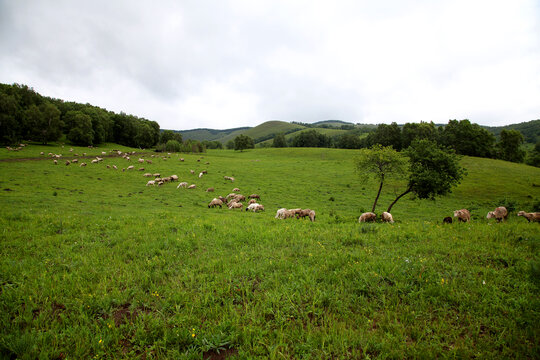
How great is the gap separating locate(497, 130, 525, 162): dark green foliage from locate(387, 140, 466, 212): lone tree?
85.4m

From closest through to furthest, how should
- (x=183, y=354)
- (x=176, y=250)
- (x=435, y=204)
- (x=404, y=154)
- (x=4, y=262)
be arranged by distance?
(x=183, y=354) → (x=4, y=262) → (x=176, y=250) → (x=404, y=154) → (x=435, y=204)

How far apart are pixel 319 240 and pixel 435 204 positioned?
2698 cm

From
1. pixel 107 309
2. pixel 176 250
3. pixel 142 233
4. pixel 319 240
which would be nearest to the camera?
pixel 107 309

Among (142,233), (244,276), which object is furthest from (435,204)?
(142,233)

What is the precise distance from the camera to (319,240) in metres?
8.15

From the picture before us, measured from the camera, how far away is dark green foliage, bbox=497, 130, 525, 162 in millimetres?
72494

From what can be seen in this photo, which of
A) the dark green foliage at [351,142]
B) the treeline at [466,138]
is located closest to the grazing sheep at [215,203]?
the treeline at [466,138]

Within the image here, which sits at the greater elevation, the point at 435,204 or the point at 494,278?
the point at 494,278

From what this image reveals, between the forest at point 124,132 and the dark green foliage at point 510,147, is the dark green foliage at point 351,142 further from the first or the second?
the dark green foliage at point 510,147

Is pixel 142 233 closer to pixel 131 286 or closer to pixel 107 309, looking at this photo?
pixel 131 286

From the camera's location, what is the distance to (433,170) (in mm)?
17547

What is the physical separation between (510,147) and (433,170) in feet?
298

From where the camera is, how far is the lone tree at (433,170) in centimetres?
1714

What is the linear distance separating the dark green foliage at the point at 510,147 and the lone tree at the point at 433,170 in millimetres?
85379
